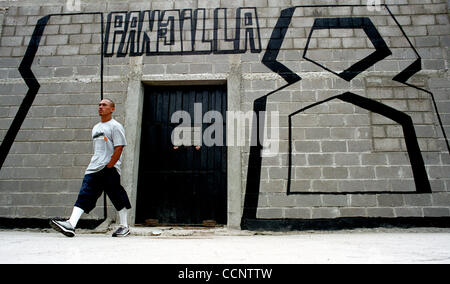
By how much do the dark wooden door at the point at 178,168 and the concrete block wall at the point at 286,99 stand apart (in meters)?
0.33

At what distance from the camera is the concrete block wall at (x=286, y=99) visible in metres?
3.85

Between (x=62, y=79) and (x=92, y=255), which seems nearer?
(x=92, y=255)

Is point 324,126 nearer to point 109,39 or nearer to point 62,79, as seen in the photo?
point 109,39

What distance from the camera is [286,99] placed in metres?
4.16

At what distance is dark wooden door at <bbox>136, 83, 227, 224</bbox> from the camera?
13.6ft

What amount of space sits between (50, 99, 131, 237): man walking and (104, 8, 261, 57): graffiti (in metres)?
1.67

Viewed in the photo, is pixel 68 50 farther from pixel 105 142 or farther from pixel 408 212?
pixel 408 212

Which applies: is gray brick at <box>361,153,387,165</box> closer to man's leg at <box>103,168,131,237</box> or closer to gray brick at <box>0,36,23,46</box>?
man's leg at <box>103,168,131,237</box>

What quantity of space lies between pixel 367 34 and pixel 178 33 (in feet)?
10.5

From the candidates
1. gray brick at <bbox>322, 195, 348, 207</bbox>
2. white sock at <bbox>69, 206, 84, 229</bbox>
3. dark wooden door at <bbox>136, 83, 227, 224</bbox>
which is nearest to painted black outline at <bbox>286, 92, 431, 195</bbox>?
gray brick at <bbox>322, 195, 348, 207</bbox>

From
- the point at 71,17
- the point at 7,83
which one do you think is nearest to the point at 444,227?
the point at 71,17

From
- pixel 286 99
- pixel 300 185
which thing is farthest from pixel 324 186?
pixel 286 99

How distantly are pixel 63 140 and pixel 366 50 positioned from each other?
5155 mm

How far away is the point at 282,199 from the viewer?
3.85 metres
